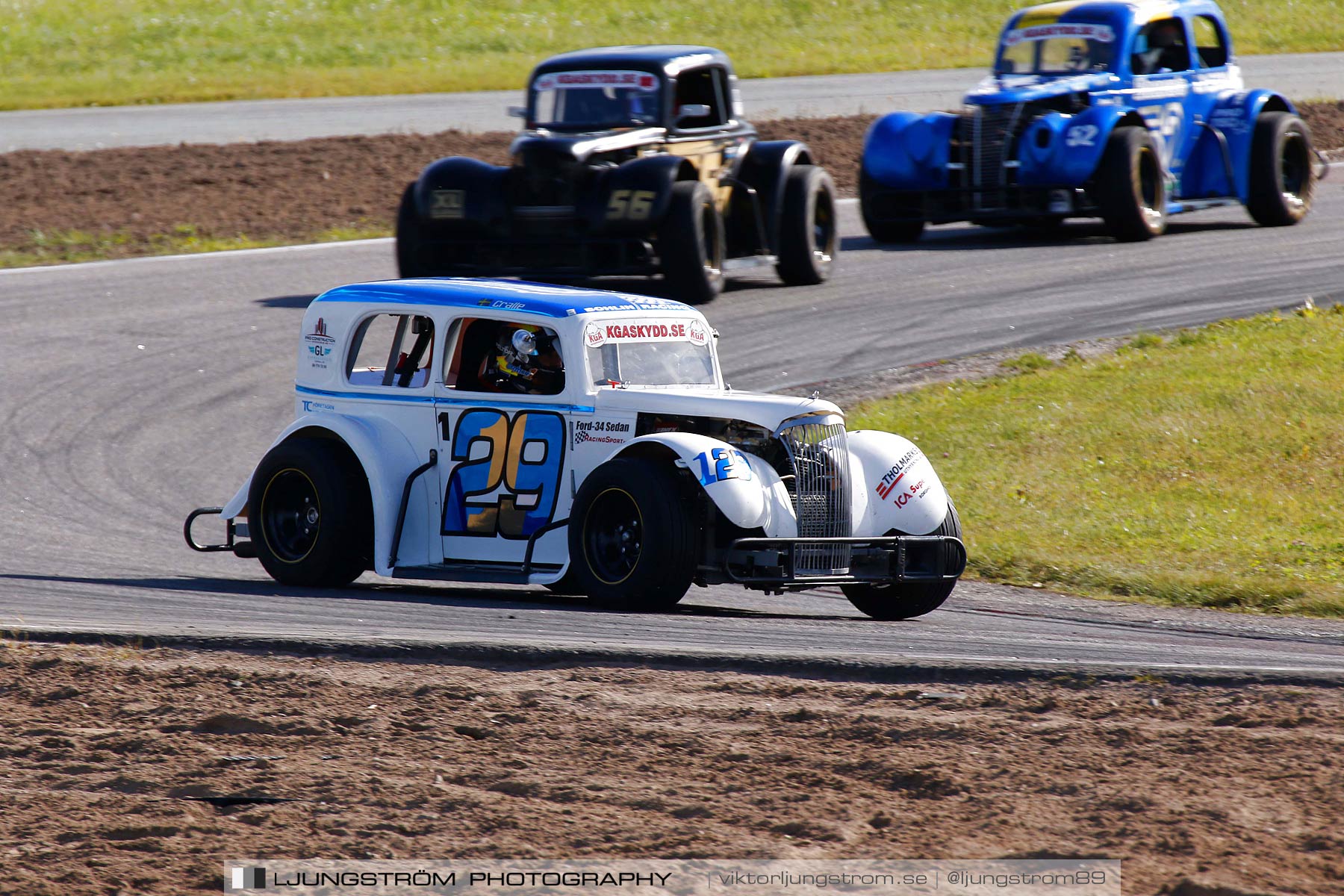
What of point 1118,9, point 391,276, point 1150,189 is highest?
point 1118,9

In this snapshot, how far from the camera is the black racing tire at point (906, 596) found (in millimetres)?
9062

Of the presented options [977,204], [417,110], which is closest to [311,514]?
[977,204]

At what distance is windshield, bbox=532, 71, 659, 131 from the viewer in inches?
682

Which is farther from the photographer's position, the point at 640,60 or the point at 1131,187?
the point at 1131,187

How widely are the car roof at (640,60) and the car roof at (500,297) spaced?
7.50 meters

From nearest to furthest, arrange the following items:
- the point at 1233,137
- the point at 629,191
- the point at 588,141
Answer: the point at 629,191 < the point at 588,141 < the point at 1233,137

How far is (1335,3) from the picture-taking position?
49.7 m

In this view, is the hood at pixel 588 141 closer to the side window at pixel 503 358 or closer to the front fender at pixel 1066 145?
the front fender at pixel 1066 145

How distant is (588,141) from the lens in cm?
1677

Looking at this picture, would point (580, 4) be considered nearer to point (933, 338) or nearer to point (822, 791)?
point (933, 338)

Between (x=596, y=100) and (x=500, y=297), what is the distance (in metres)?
8.25

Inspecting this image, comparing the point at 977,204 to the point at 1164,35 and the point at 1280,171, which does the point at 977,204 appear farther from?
the point at 1280,171

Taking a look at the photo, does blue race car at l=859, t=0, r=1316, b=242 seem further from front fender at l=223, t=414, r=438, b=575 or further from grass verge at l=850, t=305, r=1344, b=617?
front fender at l=223, t=414, r=438, b=575

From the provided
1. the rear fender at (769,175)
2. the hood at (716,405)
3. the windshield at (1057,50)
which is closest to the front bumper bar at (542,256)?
the rear fender at (769,175)
